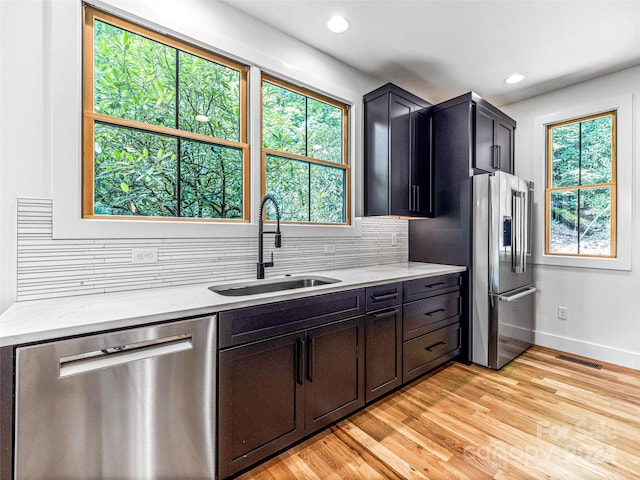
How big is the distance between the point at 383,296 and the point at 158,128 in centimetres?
183

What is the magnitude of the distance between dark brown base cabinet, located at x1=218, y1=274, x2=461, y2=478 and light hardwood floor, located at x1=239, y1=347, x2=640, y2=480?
12cm

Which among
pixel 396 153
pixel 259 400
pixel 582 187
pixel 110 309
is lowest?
pixel 259 400

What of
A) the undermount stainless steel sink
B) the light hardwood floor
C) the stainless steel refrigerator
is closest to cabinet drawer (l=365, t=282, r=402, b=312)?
the undermount stainless steel sink

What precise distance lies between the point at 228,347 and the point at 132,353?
0.39 metres

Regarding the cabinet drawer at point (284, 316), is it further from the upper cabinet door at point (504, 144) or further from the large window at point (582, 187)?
Answer: the large window at point (582, 187)

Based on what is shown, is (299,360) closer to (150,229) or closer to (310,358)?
(310,358)

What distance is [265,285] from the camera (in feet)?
7.26

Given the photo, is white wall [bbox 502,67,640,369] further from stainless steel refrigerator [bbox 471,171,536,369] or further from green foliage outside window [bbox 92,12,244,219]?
green foliage outside window [bbox 92,12,244,219]

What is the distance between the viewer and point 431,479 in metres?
1.52

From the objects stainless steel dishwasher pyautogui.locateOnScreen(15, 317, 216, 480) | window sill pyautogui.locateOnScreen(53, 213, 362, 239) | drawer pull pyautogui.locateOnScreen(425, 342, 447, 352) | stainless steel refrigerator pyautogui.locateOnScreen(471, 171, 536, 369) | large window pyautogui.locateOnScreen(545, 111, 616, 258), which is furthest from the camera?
large window pyautogui.locateOnScreen(545, 111, 616, 258)

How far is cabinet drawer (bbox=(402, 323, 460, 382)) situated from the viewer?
2412 mm

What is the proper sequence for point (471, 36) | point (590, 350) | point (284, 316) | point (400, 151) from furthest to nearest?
1. point (590, 350)
2. point (400, 151)
3. point (471, 36)
4. point (284, 316)

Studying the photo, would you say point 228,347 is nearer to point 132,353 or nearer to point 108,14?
point 132,353

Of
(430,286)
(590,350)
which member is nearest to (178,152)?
(430,286)
